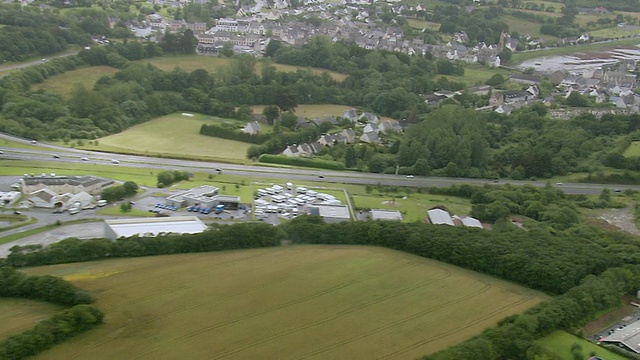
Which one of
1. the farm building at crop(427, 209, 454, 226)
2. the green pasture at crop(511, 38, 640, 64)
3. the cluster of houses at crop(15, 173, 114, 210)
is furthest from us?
the green pasture at crop(511, 38, 640, 64)

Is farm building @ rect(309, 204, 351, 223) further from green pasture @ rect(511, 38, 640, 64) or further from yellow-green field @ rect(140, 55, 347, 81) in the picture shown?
green pasture @ rect(511, 38, 640, 64)

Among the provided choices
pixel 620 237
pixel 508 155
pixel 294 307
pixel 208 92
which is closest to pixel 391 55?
pixel 208 92

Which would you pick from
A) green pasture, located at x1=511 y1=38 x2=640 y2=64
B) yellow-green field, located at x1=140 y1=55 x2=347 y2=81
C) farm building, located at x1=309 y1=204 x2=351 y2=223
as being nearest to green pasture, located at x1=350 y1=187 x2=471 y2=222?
farm building, located at x1=309 y1=204 x2=351 y2=223

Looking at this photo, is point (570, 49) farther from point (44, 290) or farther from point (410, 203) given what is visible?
point (44, 290)

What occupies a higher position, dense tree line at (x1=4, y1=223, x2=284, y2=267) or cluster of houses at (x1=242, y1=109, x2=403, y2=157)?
dense tree line at (x1=4, y1=223, x2=284, y2=267)

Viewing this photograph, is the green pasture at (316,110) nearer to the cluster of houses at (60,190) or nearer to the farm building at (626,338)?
the cluster of houses at (60,190)

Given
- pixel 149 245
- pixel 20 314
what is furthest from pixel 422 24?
pixel 20 314
